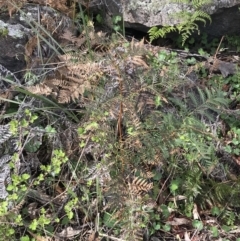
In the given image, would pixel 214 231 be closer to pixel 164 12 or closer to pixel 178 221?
pixel 178 221

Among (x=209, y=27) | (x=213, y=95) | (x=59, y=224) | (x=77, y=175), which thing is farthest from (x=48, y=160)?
(x=209, y=27)

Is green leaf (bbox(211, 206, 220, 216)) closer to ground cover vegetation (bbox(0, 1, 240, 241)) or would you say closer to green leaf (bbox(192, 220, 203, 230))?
ground cover vegetation (bbox(0, 1, 240, 241))

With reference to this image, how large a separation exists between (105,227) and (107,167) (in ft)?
1.25

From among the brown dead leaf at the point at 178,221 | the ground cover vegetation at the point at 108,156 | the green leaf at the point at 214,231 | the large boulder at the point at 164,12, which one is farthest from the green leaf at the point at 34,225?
the large boulder at the point at 164,12

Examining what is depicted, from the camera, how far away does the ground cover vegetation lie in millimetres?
2654

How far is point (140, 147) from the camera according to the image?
271 cm

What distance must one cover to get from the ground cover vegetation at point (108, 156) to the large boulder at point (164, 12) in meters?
0.52

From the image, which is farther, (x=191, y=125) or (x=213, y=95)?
(x=213, y=95)

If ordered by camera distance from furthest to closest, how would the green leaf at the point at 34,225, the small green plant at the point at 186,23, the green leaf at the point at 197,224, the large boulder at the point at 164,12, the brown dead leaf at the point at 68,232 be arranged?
the large boulder at the point at 164,12 < the small green plant at the point at 186,23 < the green leaf at the point at 197,224 < the brown dead leaf at the point at 68,232 < the green leaf at the point at 34,225

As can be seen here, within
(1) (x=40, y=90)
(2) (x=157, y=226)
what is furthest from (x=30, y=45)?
(2) (x=157, y=226)

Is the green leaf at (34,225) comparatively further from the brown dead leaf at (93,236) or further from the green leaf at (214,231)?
the green leaf at (214,231)

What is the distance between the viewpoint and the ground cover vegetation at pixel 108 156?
2.65 metres

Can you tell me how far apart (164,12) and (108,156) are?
4.23 feet

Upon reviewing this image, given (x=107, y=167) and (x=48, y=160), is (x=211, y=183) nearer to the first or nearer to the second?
(x=107, y=167)
